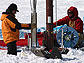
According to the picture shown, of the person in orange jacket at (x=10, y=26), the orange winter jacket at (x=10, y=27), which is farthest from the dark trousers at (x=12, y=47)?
the orange winter jacket at (x=10, y=27)

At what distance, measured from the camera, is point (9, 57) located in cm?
622

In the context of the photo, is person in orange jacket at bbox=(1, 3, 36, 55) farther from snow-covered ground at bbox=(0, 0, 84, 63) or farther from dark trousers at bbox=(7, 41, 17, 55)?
snow-covered ground at bbox=(0, 0, 84, 63)

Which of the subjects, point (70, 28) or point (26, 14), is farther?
point (26, 14)

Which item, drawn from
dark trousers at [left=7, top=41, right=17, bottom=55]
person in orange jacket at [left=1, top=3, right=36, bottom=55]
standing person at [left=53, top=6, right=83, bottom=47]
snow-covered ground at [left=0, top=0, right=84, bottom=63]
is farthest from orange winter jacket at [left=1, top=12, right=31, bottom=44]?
standing person at [left=53, top=6, right=83, bottom=47]

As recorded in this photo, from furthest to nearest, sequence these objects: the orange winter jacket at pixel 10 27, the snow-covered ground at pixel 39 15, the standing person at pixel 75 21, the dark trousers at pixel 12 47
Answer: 1. the standing person at pixel 75 21
2. the dark trousers at pixel 12 47
3. the orange winter jacket at pixel 10 27
4. the snow-covered ground at pixel 39 15

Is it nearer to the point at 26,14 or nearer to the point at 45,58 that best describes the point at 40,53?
the point at 45,58

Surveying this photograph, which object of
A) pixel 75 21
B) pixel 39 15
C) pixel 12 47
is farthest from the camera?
pixel 39 15

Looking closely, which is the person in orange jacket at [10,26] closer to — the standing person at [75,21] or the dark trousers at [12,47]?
the dark trousers at [12,47]

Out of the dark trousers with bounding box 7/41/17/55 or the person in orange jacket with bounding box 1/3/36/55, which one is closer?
the person in orange jacket with bounding box 1/3/36/55

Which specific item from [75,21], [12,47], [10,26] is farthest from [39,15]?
[10,26]

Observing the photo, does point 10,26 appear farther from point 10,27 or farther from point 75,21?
point 75,21

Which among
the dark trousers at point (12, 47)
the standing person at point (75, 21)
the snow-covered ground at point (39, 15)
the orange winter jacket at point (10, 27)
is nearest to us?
the snow-covered ground at point (39, 15)

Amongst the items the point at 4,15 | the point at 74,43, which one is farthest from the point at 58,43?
the point at 4,15

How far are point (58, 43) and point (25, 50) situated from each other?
6.90 feet
